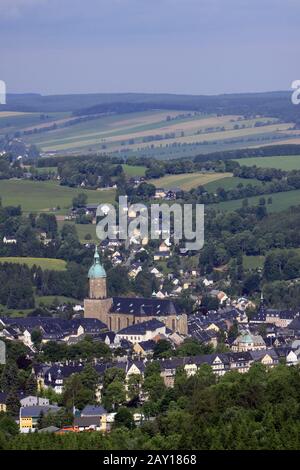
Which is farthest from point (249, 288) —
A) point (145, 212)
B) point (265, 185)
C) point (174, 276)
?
point (265, 185)

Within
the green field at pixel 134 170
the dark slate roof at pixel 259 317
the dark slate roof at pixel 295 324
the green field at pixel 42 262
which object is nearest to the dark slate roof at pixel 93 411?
the dark slate roof at pixel 295 324

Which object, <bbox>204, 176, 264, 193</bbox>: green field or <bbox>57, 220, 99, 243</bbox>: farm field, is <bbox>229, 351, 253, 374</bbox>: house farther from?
<bbox>204, 176, 264, 193</bbox>: green field

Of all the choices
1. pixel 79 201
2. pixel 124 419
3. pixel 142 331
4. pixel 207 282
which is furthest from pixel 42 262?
pixel 124 419

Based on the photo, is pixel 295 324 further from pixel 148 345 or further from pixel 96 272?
pixel 148 345
